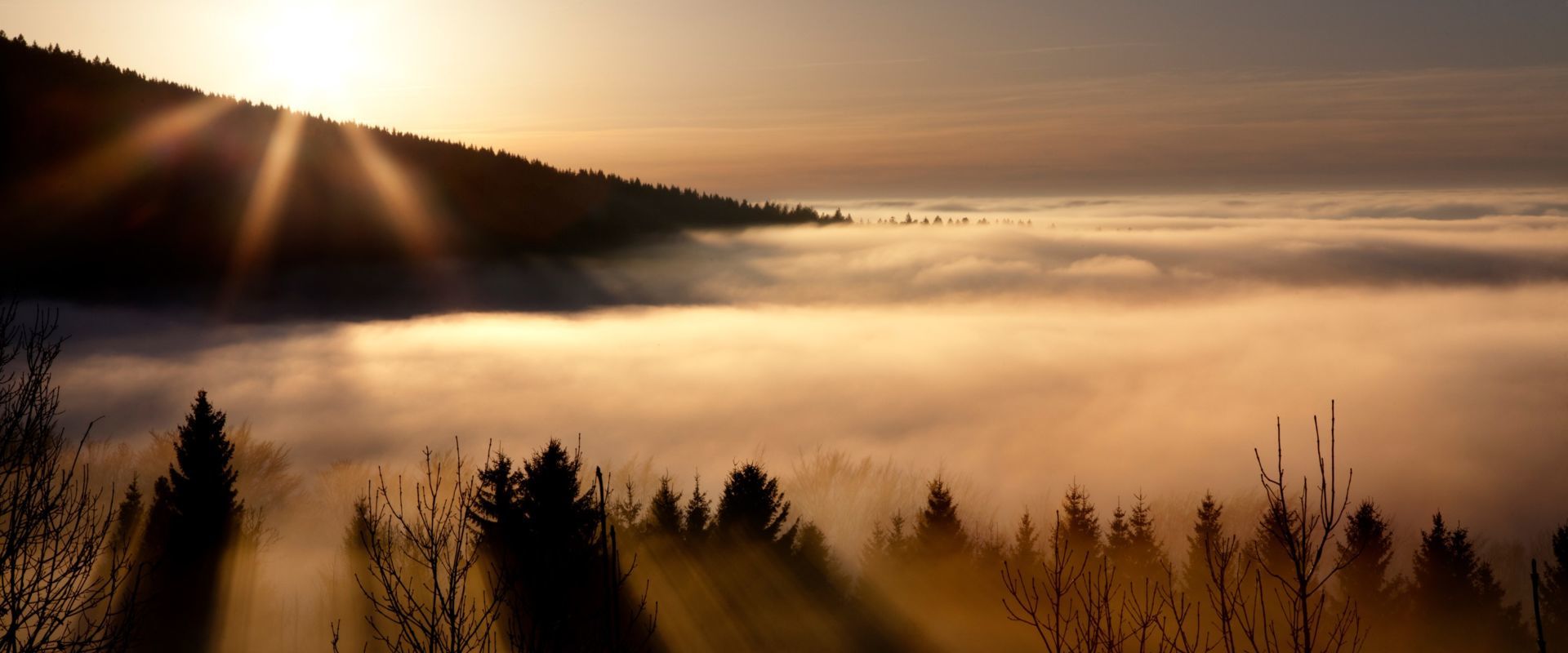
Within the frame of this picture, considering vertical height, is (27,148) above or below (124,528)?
above

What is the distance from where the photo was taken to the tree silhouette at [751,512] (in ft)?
169

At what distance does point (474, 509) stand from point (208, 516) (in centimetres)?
1628

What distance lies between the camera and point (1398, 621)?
216 feet

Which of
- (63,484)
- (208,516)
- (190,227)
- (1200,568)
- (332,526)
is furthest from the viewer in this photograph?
(190,227)

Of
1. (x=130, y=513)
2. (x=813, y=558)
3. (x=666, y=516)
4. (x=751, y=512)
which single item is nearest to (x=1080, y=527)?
(x=813, y=558)

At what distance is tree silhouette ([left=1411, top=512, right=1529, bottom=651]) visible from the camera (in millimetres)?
64250

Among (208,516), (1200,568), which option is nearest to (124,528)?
(208,516)

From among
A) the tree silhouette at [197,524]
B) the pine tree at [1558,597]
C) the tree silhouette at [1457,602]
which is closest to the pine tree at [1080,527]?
the tree silhouette at [1457,602]

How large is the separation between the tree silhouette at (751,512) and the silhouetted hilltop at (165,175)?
148 metres

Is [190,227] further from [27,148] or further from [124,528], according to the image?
[124,528]

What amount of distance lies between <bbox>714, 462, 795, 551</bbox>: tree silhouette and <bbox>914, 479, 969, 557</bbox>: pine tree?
1040 cm

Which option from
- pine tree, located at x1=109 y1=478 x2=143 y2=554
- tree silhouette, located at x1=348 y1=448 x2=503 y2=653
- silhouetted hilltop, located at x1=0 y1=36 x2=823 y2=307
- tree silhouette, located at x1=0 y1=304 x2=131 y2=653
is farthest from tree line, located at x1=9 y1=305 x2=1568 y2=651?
silhouetted hilltop, located at x1=0 y1=36 x2=823 y2=307

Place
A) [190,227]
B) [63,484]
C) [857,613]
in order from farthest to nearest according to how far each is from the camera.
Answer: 1. [190,227]
2. [857,613]
3. [63,484]

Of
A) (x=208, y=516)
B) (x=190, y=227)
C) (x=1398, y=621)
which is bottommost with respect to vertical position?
(x=1398, y=621)
